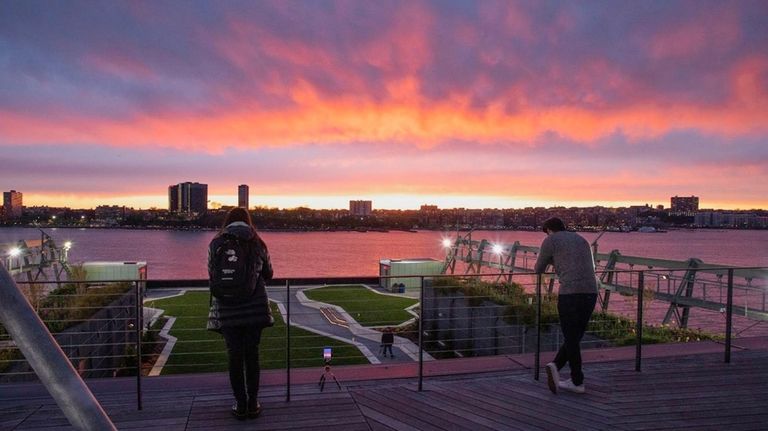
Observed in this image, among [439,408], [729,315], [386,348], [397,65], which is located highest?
[397,65]

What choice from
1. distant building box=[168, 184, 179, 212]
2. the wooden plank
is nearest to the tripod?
the wooden plank

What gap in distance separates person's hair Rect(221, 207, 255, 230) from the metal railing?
37.8 inches

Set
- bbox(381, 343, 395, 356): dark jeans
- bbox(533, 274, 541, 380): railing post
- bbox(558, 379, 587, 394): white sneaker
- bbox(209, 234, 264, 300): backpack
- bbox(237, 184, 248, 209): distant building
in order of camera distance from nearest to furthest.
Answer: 1. bbox(209, 234, 264, 300): backpack
2. bbox(558, 379, 587, 394): white sneaker
3. bbox(533, 274, 541, 380): railing post
4. bbox(237, 184, 248, 209): distant building
5. bbox(381, 343, 395, 356): dark jeans

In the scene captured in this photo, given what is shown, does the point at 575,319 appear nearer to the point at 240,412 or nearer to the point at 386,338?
the point at 240,412

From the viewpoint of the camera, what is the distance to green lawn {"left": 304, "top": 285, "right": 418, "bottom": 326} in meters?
18.7

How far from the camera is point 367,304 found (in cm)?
2177

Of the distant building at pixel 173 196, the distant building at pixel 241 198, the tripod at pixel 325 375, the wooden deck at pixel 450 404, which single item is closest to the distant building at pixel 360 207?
the distant building at pixel 173 196

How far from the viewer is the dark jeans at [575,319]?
3.86m

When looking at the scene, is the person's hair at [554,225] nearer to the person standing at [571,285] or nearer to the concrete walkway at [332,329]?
the person standing at [571,285]

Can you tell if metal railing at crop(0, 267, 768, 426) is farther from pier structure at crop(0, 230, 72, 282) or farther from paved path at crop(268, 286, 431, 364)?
pier structure at crop(0, 230, 72, 282)

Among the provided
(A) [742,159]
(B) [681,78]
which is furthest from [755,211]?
(B) [681,78]

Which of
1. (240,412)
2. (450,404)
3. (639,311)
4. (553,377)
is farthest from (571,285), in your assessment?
(240,412)

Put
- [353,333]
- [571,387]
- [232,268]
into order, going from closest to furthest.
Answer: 1. [232,268]
2. [571,387]
3. [353,333]

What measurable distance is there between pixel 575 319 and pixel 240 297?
2.61m
